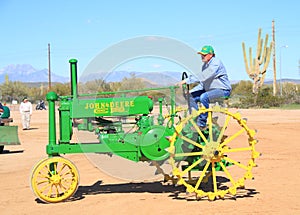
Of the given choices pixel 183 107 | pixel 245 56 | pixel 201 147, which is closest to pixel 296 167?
pixel 183 107

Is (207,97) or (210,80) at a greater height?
(210,80)

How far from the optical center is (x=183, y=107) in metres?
9.59

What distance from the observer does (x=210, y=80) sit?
26.6 ft

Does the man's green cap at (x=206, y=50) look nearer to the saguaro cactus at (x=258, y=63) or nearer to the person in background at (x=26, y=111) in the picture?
the person in background at (x=26, y=111)

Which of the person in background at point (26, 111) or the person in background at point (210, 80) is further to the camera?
the person in background at point (26, 111)

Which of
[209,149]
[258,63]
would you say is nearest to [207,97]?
[209,149]

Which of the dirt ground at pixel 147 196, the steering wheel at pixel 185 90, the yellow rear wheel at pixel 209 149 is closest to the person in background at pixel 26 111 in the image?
→ the dirt ground at pixel 147 196

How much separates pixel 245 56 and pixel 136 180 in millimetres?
44452

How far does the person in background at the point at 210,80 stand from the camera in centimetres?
805

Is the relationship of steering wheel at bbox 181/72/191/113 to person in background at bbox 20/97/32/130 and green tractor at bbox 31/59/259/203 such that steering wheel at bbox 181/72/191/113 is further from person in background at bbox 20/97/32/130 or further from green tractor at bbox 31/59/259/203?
person in background at bbox 20/97/32/130

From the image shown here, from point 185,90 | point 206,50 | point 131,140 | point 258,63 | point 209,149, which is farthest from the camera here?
point 258,63

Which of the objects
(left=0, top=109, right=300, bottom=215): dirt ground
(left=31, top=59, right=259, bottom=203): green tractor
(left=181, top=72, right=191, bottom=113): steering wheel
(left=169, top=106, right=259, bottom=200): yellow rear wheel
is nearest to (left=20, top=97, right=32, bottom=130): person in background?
(left=0, top=109, right=300, bottom=215): dirt ground

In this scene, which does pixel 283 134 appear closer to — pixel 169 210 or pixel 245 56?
pixel 169 210

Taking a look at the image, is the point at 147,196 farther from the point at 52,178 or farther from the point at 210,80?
the point at 210,80
